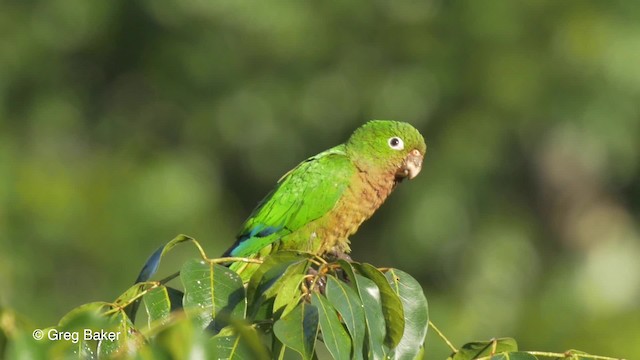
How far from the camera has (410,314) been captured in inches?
134

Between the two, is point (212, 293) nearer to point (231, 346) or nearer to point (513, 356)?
point (231, 346)

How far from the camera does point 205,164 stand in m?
15.6

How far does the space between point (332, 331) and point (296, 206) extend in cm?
189

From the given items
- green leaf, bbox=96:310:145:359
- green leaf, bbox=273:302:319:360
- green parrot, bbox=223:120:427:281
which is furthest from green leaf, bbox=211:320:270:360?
green parrot, bbox=223:120:427:281

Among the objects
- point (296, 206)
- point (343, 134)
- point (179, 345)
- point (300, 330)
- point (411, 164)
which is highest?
point (343, 134)

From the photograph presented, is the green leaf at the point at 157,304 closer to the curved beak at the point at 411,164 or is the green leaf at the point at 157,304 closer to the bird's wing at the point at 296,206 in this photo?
the bird's wing at the point at 296,206

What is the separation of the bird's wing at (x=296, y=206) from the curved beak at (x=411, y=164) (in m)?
0.25

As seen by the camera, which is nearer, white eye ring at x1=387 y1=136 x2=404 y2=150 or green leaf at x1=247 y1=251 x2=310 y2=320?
green leaf at x1=247 y1=251 x2=310 y2=320

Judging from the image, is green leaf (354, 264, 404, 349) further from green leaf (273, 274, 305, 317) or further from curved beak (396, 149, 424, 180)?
curved beak (396, 149, 424, 180)

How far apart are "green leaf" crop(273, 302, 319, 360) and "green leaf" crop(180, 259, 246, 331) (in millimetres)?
203

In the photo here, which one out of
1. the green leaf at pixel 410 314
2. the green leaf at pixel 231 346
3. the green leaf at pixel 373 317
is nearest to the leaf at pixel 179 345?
the green leaf at pixel 231 346

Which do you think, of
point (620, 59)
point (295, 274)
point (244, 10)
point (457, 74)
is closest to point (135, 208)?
point (244, 10)

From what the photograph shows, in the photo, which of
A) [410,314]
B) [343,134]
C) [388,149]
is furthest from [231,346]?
[343,134]

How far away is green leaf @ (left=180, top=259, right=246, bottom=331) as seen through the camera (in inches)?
124
